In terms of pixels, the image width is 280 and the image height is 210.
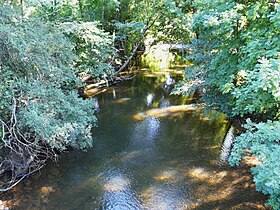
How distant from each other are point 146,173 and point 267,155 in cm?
345

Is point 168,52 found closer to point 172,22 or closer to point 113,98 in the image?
point 172,22

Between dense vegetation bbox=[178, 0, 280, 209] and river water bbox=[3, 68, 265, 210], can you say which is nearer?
dense vegetation bbox=[178, 0, 280, 209]

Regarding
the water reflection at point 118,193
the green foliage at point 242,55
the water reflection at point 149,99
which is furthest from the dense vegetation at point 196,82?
the water reflection at point 149,99

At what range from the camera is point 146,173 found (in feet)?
20.2

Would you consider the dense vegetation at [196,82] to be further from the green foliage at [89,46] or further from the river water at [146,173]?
the green foliage at [89,46]

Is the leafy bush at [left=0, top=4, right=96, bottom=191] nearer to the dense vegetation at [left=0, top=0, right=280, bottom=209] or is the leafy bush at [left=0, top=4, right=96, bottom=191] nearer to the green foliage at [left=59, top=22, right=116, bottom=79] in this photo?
the dense vegetation at [left=0, top=0, right=280, bottom=209]

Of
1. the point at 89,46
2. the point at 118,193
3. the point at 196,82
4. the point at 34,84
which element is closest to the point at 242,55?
the point at 196,82

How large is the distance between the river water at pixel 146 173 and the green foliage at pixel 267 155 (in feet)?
5.62

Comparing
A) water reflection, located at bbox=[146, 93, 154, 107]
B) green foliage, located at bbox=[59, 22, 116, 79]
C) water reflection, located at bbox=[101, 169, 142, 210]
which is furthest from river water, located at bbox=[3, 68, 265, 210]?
green foliage, located at bbox=[59, 22, 116, 79]

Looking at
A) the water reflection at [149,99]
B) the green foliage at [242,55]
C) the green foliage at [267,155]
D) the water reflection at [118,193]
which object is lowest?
the water reflection at [118,193]

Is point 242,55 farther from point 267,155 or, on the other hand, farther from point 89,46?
point 89,46

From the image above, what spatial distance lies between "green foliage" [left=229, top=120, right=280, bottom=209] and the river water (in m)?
1.71

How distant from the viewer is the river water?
5.20 meters

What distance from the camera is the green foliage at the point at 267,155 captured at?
10.2 ft
